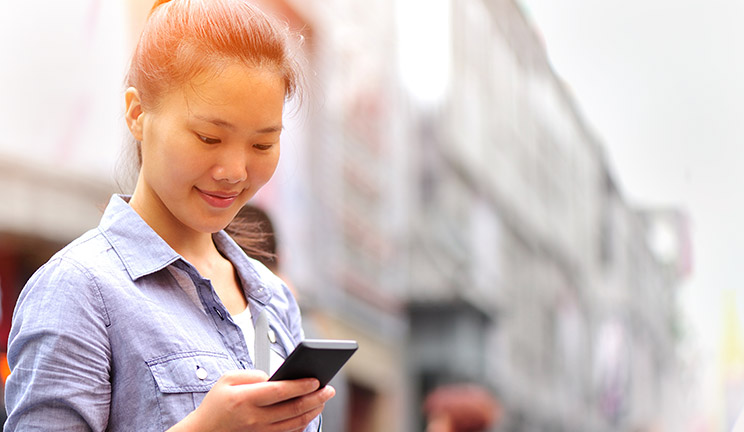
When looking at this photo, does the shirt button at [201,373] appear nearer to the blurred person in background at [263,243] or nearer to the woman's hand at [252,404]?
the woman's hand at [252,404]

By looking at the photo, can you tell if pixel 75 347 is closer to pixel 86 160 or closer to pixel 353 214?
pixel 86 160

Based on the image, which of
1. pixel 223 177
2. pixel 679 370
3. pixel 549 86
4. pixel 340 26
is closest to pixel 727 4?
pixel 549 86

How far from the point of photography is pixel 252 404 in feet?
2.21

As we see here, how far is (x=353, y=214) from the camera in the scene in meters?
5.59

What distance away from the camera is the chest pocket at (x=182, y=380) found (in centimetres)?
72

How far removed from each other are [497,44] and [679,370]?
1955 millimetres

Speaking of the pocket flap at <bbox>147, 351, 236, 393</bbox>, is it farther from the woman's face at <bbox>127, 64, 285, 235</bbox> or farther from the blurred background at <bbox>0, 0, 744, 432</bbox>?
the blurred background at <bbox>0, 0, 744, 432</bbox>

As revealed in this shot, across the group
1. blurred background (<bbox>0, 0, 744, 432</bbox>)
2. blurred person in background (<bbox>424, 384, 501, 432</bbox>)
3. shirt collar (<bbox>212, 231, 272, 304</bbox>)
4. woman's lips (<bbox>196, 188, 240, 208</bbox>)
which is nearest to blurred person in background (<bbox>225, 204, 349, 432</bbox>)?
shirt collar (<bbox>212, 231, 272, 304</bbox>)

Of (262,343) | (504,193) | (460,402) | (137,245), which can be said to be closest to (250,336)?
(262,343)

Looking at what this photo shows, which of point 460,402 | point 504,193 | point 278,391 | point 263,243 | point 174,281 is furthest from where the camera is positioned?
point 504,193

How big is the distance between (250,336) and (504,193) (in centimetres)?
478

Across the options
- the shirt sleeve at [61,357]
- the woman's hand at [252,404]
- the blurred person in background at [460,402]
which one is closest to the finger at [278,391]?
the woman's hand at [252,404]

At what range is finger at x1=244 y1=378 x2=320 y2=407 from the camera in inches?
26.5

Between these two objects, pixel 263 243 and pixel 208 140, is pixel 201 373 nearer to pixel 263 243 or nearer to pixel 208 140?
pixel 208 140
